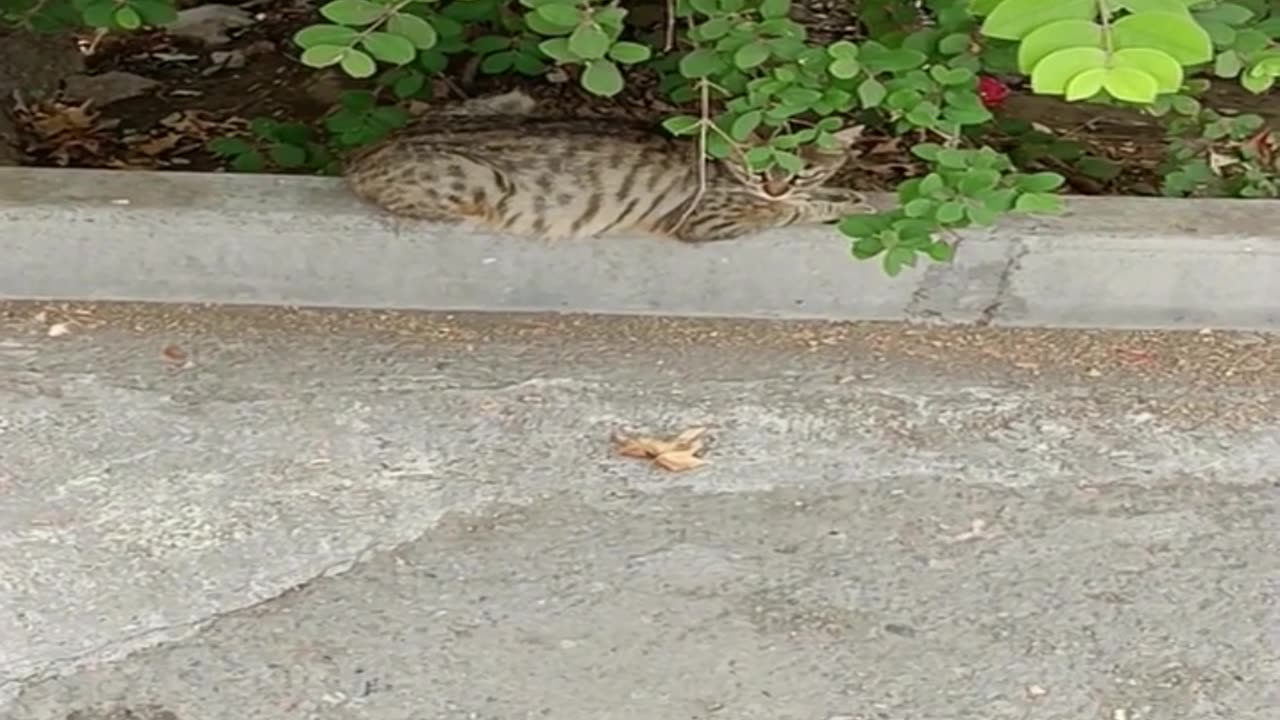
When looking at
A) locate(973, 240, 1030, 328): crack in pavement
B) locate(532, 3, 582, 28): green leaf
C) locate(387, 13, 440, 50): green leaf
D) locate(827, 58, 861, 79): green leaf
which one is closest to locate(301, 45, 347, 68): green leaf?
locate(387, 13, 440, 50): green leaf

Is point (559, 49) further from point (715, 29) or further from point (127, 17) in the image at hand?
point (127, 17)

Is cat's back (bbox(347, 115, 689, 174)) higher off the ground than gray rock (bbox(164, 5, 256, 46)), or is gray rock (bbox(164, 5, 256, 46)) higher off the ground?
cat's back (bbox(347, 115, 689, 174))

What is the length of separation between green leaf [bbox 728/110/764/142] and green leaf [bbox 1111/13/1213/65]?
1.70 metres

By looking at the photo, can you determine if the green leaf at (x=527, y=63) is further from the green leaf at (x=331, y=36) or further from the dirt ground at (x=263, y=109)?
the green leaf at (x=331, y=36)

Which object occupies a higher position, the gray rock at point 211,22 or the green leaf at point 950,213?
the green leaf at point 950,213

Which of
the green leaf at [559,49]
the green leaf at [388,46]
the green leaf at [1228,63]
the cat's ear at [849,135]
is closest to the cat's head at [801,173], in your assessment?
the cat's ear at [849,135]

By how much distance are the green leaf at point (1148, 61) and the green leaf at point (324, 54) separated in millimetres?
1687

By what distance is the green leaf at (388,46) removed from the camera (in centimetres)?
359

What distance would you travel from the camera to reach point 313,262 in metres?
4.33

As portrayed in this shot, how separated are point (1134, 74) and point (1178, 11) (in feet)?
0.45

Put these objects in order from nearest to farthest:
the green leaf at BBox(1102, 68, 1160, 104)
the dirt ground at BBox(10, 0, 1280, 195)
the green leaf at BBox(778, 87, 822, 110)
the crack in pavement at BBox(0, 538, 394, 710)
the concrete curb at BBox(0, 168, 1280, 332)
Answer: the green leaf at BBox(1102, 68, 1160, 104)
the crack in pavement at BBox(0, 538, 394, 710)
the green leaf at BBox(778, 87, 822, 110)
the concrete curb at BBox(0, 168, 1280, 332)
the dirt ground at BBox(10, 0, 1280, 195)

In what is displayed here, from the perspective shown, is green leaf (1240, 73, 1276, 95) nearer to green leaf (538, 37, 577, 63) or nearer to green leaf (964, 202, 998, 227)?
green leaf (964, 202, 998, 227)

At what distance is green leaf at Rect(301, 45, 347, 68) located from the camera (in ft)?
11.5

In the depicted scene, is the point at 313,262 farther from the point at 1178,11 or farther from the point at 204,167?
the point at 1178,11
